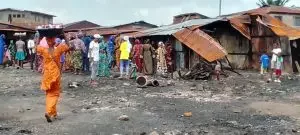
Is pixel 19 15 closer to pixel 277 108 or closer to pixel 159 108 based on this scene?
pixel 159 108

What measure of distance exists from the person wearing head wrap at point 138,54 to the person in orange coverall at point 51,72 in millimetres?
8930

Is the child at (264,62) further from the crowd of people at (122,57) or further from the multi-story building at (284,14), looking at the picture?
the multi-story building at (284,14)

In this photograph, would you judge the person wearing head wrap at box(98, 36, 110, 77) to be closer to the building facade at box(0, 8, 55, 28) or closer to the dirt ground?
the dirt ground

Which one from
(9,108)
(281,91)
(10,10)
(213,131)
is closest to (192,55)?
(281,91)

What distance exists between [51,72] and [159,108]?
8.13 feet

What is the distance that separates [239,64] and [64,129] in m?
13.7

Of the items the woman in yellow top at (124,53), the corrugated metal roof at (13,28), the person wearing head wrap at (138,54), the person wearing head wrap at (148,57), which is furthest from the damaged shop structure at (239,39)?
the corrugated metal roof at (13,28)

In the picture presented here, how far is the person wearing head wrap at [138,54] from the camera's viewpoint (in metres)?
17.0

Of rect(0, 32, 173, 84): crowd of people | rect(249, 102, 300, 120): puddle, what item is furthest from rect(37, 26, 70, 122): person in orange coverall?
rect(0, 32, 173, 84): crowd of people

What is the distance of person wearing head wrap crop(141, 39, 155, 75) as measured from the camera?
1688cm

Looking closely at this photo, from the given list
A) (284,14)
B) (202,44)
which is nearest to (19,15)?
(284,14)

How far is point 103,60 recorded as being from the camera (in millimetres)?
15438

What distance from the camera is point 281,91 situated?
40.9 feet

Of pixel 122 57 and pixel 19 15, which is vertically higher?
pixel 19 15
